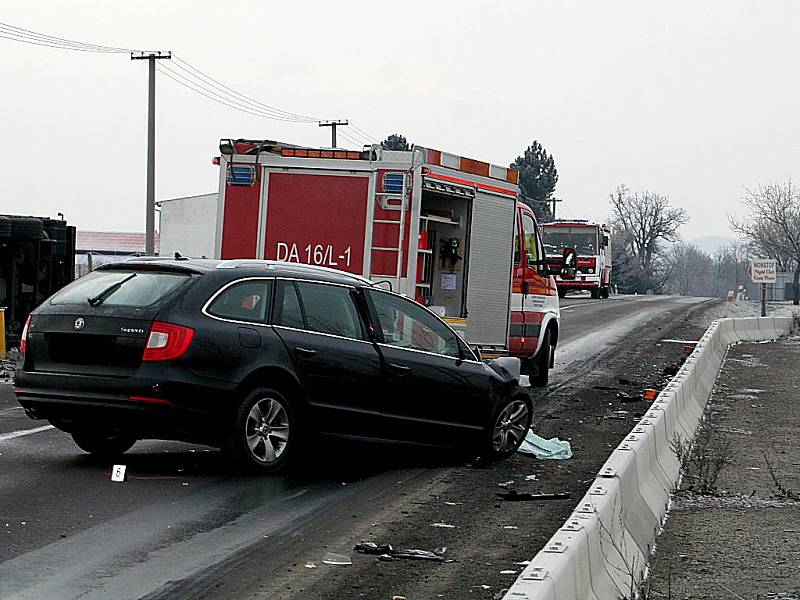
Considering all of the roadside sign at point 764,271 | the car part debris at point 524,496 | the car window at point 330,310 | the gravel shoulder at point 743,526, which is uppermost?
the roadside sign at point 764,271

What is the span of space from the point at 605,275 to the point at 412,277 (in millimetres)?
47584

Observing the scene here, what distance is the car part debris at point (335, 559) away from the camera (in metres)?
6.86

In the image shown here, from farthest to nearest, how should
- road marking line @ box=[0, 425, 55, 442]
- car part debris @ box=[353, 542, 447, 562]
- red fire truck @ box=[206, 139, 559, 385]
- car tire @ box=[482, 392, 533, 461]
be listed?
1. red fire truck @ box=[206, 139, 559, 385]
2. road marking line @ box=[0, 425, 55, 442]
3. car tire @ box=[482, 392, 533, 461]
4. car part debris @ box=[353, 542, 447, 562]

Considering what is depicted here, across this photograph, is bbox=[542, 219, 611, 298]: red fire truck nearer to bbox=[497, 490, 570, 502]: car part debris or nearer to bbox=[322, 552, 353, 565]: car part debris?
bbox=[497, 490, 570, 502]: car part debris

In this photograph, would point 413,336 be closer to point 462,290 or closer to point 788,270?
point 462,290

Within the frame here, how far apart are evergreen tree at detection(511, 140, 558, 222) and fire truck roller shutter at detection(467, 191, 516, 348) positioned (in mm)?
90645

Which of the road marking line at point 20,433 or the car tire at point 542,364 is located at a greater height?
the car tire at point 542,364

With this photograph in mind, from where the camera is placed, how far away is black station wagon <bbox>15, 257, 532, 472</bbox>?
890 cm

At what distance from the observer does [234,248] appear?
1430 centimetres

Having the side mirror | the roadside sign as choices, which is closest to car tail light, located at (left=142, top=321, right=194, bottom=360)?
the side mirror

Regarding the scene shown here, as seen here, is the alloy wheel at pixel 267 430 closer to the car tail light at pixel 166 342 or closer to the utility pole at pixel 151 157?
the car tail light at pixel 166 342

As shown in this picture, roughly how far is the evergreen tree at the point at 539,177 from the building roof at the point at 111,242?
3239cm

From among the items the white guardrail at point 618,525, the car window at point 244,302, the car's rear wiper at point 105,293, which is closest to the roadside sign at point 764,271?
the white guardrail at point 618,525

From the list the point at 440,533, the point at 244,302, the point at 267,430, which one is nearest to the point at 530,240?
the point at 244,302
